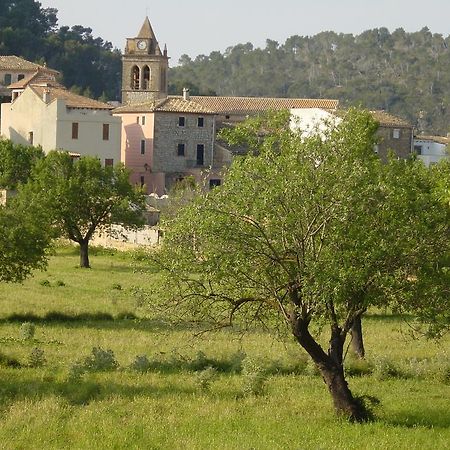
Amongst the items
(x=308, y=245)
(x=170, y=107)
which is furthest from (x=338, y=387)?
(x=170, y=107)

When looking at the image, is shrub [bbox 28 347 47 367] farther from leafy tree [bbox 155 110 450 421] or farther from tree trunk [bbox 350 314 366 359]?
tree trunk [bbox 350 314 366 359]

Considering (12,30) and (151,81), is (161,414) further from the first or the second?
(12,30)

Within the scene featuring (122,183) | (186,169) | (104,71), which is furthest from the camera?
(104,71)

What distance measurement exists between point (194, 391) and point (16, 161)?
60780 millimetres

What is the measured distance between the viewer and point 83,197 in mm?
64000

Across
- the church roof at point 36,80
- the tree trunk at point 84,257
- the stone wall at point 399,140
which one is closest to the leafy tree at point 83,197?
the tree trunk at point 84,257

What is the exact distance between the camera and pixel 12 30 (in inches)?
6388

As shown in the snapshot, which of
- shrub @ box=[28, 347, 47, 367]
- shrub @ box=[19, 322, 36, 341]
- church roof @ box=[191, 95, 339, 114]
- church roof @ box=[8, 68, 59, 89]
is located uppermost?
church roof @ box=[8, 68, 59, 89]

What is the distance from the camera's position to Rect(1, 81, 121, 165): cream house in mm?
89562

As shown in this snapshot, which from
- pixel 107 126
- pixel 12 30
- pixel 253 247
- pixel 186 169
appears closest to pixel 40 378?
pixel 253 247

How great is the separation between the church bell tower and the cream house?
22.2 m

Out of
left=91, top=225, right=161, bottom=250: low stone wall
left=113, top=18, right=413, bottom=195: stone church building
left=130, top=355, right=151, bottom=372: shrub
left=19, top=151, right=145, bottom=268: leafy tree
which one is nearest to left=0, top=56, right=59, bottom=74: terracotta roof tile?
left=113, top=18, right=413, bottom=195: stone church building

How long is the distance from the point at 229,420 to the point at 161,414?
125cm

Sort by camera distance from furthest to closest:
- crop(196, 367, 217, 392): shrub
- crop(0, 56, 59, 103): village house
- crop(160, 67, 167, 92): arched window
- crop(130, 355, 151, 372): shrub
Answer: crop(0, 56, 59, 103): village house, crop(160, 67, 167, 92): arched window, crop(130, 355, 151, 372): shrub, crop(196, 367, 217, 392): shrub
